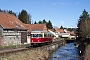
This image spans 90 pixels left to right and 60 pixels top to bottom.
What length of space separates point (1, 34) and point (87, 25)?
95.1ft

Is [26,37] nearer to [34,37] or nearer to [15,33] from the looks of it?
[15,33]

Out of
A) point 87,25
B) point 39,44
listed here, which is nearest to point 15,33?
point 39,44

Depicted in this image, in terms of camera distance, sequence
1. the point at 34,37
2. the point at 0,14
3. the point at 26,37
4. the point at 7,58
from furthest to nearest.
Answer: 1. the point at 26,37
2. the point at 0,14
3. the point at 34,37
4. the point at 7,58

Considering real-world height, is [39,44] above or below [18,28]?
below

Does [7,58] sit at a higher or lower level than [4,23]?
lower

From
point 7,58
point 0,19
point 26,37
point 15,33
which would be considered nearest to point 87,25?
point 26,37

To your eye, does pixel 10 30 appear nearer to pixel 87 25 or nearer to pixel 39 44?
pixel 39 44

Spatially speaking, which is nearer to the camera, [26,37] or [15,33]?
[15,33]

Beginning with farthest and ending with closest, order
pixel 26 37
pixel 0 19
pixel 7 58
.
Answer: pixel 26 37, pixel 0 19, pixel 7 58

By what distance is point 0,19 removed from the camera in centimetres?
5275

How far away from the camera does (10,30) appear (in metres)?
52.0

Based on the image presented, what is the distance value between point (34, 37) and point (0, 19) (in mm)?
15868

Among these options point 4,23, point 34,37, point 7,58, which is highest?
point 4,23

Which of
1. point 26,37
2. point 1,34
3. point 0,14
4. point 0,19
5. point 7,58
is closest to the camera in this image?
point 7,58
